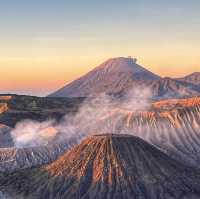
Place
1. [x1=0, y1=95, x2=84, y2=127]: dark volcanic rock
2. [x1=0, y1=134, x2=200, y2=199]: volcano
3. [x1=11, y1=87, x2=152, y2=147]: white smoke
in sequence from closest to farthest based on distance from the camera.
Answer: [x1=0, y1=134, x2=200, y2=199]: volcano < [x1=11, y1=87, x2=152, y2=147]: white smoke < [x1=0, y1=95, x2=84, y2=127]: dark volcanic rock

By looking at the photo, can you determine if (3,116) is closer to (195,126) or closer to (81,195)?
(195,126)

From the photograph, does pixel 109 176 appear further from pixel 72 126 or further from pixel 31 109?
pixel 31 109

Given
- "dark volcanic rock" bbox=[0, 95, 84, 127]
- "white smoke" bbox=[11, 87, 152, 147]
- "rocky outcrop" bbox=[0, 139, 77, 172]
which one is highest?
"dark volcanic rock" bbox=[0, 95, 84, 127]

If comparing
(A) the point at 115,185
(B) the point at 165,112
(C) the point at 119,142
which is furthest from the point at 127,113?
(A) the point at 115,185

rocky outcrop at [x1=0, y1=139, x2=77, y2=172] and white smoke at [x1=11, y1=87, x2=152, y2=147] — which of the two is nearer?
rocky outcrop at [x1=0, y1=139, x2=77, y2=172]

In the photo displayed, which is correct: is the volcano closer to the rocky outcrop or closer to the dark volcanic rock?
the rocky outcrop

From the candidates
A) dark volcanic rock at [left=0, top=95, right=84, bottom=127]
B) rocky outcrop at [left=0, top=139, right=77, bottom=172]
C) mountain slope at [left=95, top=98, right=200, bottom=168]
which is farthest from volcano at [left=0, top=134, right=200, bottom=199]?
dark volcanic rock at [left=0, top=95, right=84, bottom=127]

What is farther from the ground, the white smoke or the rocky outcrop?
the white smoke

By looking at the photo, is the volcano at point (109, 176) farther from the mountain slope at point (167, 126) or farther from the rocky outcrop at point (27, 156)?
the mountain slope at point (167, 126)

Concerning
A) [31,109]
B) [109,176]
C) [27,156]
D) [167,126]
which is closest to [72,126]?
[31,109]
